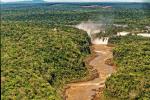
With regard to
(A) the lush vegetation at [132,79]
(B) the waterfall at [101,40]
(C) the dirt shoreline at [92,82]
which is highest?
(A) the lush vegetation at [132,79]

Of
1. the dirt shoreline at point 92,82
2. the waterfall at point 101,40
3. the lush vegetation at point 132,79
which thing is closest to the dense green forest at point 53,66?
the lush vegetation at point 132,79

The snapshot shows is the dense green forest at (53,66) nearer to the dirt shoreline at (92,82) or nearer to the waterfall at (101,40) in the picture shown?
the dirt shoreline at (92,82)

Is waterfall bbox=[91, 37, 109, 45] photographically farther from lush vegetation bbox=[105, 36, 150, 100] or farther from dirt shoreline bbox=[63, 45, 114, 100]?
lush vegetation bbox=[105, 36, 150, 100]

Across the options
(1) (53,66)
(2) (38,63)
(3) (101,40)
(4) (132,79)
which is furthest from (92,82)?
(3) (101,40)

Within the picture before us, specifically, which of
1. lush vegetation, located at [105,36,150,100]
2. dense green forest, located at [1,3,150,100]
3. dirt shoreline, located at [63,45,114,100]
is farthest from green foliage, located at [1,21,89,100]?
lush vegetation, located at [105,36,150,100]

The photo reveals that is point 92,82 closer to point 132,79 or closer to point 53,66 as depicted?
point 53,66

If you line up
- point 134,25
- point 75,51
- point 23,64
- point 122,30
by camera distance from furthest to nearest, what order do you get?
point 134,25, point 122,30, point 75,51, point 23,64

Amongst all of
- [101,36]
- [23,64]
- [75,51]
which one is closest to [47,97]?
[23,64]

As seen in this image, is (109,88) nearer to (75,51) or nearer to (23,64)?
(23,64)
